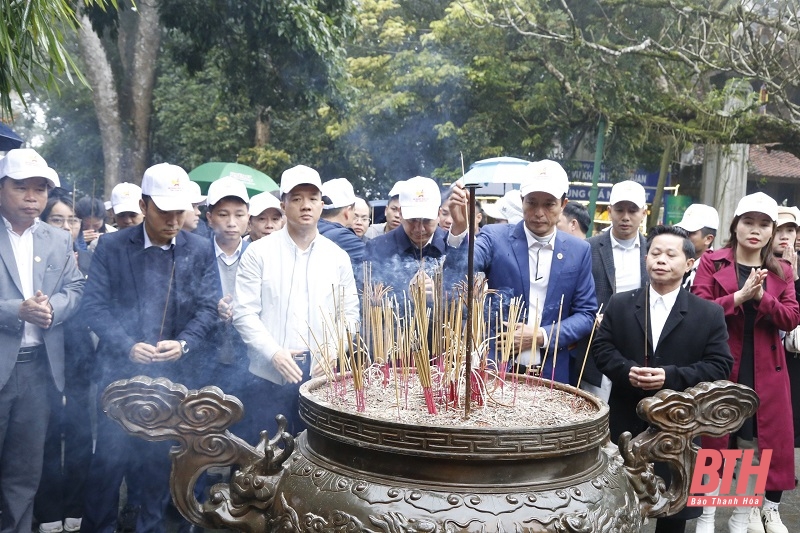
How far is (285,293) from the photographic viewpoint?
11.7 feet

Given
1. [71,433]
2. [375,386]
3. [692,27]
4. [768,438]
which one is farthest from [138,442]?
[692,27]

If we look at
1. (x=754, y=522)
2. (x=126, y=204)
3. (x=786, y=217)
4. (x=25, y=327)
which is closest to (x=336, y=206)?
(x=126, y=204)

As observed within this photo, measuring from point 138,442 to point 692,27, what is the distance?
28.0ft

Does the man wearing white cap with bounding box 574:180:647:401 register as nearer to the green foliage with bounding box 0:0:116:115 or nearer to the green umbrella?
the green foliage with bounding box 0:0:116:115

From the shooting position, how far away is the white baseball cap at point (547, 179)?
11.2 ft

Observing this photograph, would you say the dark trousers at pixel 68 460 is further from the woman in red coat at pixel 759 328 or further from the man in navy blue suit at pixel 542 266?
the woman in red coat at pixel 759 328

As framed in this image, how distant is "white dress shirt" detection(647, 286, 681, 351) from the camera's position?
3754 millimetres

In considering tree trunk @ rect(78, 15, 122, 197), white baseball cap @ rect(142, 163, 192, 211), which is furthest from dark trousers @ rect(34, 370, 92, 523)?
tree trunk @ rect(78, 15, 122, 197)

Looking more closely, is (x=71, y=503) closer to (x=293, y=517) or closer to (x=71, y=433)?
(x=71, y=433)

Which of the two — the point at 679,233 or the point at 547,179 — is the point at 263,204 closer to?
the point at 547,179

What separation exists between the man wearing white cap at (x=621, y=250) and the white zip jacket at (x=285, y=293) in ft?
5.18

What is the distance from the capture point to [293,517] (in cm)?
213

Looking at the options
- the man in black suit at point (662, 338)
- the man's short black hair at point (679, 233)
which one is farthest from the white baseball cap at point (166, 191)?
the man's short black hair at point (679, 233)

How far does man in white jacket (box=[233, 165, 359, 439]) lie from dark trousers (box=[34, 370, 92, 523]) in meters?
0.91
